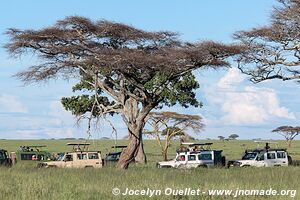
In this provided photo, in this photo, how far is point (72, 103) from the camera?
51.5 m

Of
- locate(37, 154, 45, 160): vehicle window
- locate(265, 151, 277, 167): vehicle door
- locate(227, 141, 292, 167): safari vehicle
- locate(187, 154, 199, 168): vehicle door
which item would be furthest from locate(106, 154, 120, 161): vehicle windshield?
locate(265, 151, 277, 167): vehicle door

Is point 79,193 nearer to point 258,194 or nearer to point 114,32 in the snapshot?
point 258,194

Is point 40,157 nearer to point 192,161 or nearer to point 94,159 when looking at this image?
point 94,159

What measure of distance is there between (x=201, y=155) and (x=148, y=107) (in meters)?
4.77

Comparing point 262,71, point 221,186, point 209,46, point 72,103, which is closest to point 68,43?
point 209,46

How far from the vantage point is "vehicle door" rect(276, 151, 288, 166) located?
38188 mm

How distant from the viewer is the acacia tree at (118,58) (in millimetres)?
34344

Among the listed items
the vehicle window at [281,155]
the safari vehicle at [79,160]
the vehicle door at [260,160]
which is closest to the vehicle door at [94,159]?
the safari vehicle at [79,160]

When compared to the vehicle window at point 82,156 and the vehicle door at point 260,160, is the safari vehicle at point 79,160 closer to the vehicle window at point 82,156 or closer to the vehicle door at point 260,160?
the vehicle window at point 82,156

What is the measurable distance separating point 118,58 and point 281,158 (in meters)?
12.4

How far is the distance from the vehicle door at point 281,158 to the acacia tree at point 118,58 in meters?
7.09

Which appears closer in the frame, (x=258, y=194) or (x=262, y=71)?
(x=258, y=194)

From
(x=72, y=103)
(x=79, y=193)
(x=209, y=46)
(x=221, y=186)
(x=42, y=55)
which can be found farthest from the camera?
(x=72, y=103)

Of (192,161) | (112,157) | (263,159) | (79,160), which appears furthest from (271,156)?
(112,157)
